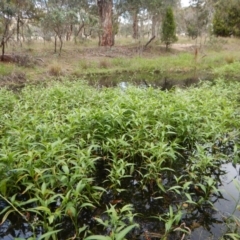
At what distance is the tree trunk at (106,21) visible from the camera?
19.7 metres

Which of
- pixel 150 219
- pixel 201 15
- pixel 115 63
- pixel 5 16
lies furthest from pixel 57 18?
pixel 150 219

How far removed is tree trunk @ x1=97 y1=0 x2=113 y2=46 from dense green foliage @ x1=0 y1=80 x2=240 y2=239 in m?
16.1

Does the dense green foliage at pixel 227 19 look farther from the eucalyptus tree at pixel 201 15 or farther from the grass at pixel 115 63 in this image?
the grass at pixel 115 63

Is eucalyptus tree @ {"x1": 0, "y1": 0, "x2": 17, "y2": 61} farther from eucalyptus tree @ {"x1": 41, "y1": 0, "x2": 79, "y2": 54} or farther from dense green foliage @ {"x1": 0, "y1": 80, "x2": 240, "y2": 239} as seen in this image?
dense green foliage @ {"x1": 0, "y1": 80, "x2": 240, "y2": 239}

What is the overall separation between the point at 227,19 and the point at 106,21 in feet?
32.5

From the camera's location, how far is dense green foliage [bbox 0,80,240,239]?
2.15 meters

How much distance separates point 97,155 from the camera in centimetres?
333

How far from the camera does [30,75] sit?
1161cm

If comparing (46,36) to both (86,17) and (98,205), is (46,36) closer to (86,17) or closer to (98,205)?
(86,17)

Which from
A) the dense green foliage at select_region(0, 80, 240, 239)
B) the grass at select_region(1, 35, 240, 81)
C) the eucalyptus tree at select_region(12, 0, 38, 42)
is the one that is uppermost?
the eucalyptus tree at select_region(12, 0, 38, 42)

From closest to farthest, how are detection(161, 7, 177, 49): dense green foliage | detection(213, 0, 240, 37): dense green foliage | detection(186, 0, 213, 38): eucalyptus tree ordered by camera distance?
detection(161, 7, 177, 49): dense green foliage, detection(213, 0, 240, 37): dense green foliage, detection(186, 0, 213, 38): eucalyptus tree

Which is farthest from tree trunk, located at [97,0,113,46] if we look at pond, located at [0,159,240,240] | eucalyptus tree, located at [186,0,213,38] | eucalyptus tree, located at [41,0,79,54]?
pond, located at [0,159,240,240]

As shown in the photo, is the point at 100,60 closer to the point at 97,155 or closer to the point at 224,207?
the point at 97,155

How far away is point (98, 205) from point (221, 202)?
1.19 meters
